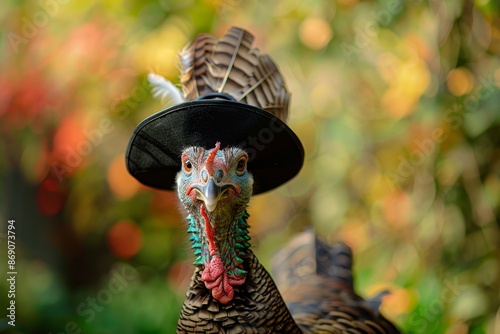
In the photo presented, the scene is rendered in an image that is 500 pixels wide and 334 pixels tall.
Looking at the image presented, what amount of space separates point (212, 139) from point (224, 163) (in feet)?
0.37

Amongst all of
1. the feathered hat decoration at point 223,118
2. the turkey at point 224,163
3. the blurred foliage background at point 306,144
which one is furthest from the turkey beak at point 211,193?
the blurred foliage background at point 306,144

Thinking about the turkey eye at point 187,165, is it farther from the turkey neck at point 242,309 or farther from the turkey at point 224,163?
the turkey neck at point 242,309

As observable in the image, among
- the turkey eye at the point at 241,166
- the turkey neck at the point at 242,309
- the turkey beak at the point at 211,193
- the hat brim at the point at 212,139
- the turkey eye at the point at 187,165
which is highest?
the hat brim at the point at 212,139

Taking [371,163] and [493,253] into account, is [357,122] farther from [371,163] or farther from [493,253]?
[493,253]

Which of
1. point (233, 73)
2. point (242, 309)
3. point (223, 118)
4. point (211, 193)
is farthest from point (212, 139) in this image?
point (242, 309)

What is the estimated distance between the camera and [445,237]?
12.7 ft

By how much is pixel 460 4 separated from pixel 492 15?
24 centimetres

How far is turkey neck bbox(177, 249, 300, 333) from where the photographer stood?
204 centimetres

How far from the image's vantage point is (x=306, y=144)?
508 cm

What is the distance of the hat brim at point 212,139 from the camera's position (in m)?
2.03

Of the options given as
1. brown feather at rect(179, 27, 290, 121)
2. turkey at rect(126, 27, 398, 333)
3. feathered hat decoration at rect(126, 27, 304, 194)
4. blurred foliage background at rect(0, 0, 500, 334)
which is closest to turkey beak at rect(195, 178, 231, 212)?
turkey at rect(126, 27, 398, 333)

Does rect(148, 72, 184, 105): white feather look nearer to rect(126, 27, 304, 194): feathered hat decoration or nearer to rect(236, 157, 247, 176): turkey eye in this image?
rect(126, 27, 304, 194): feathered hat decoration

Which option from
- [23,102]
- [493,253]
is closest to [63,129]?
[23,102]

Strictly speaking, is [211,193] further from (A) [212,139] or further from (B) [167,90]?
(B) [167,90]
